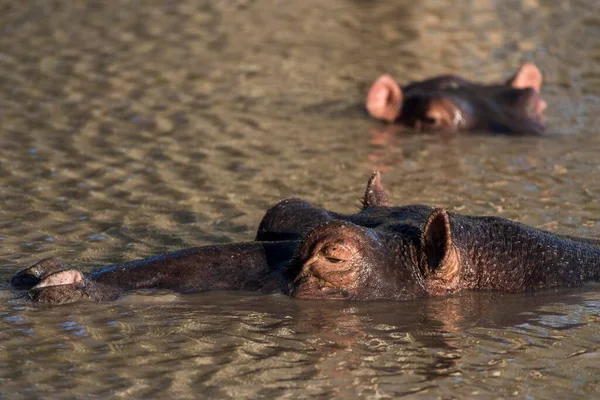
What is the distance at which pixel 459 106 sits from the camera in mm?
10711

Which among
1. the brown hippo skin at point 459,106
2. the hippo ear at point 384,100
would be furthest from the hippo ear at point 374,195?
the hippo ear at point 384,100

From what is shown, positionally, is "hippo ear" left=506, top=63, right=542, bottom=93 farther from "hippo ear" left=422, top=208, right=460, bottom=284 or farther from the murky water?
"hippo ear" left=422, top=208, right=460, bottom=284

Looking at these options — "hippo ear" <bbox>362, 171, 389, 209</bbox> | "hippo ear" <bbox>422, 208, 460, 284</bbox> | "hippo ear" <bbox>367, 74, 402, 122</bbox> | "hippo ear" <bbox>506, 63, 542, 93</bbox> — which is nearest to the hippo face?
"hippo ear" <bbox>422, 208, 460, 284</bbox>

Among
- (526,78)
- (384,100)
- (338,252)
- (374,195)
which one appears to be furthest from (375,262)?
(526,78)

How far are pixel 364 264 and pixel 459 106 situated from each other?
17.9ft

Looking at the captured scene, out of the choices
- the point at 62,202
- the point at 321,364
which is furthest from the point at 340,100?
the point at 321,364

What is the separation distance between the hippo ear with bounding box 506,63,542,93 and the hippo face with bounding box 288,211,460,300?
605 cm

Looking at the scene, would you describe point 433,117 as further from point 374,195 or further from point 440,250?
point 440,250

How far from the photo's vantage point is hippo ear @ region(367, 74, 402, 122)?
429 inches

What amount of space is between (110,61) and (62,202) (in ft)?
16.3

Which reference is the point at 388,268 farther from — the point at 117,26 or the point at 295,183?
the point at 117,26

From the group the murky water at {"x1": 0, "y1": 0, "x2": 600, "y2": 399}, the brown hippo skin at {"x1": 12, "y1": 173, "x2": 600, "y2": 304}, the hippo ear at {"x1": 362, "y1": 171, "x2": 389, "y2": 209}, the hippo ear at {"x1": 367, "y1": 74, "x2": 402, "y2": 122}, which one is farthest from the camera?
the hippo ear at {"x1": 367, "y1": 74, "x2": 402, "y2": 122}

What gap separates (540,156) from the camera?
9602 millimetres

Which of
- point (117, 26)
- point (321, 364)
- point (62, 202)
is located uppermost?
point (117, 26)
